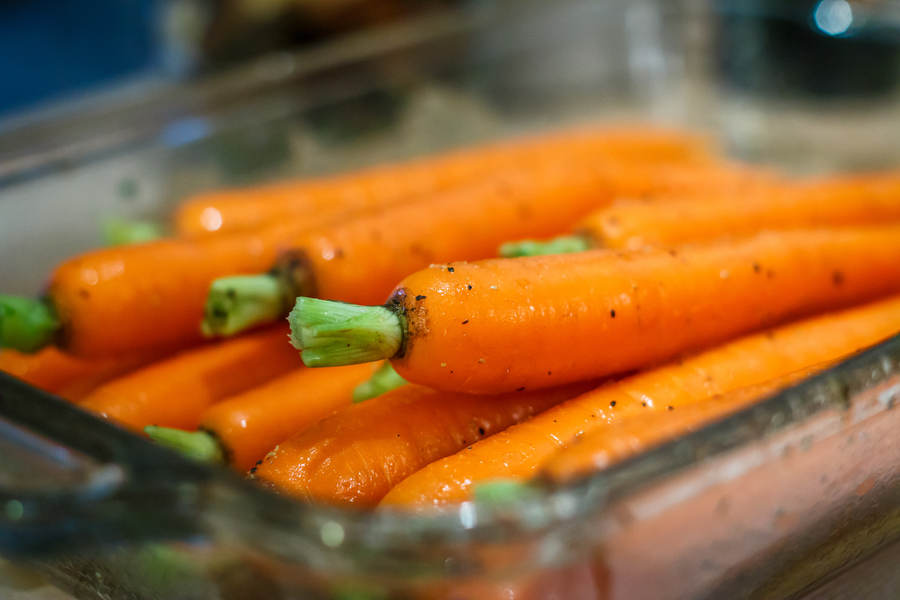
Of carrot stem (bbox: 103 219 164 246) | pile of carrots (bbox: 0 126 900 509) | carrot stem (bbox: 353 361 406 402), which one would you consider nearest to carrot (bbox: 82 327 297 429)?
pile of carrots (bbox: 0 126 900 509)

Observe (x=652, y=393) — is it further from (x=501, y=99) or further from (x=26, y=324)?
(x=501, y=99)

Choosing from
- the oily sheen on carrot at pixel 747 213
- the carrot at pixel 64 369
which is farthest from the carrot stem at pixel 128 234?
the oily sheen on carrot at pixel 747 213

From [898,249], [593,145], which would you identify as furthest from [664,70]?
[898,249]

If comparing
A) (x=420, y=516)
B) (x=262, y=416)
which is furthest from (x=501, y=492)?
(x=262, y=416)

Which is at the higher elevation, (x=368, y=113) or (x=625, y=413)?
(x=368, y=113)

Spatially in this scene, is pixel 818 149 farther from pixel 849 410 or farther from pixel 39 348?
pixel 39 348

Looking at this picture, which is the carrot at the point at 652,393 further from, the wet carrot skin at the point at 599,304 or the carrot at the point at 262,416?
the carrot at the point at 262,416

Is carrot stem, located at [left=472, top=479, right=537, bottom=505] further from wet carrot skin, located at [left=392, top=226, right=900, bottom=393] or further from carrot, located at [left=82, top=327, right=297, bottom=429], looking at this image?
carrot, located at [left=82, top=327, right=297, bottom=429]
